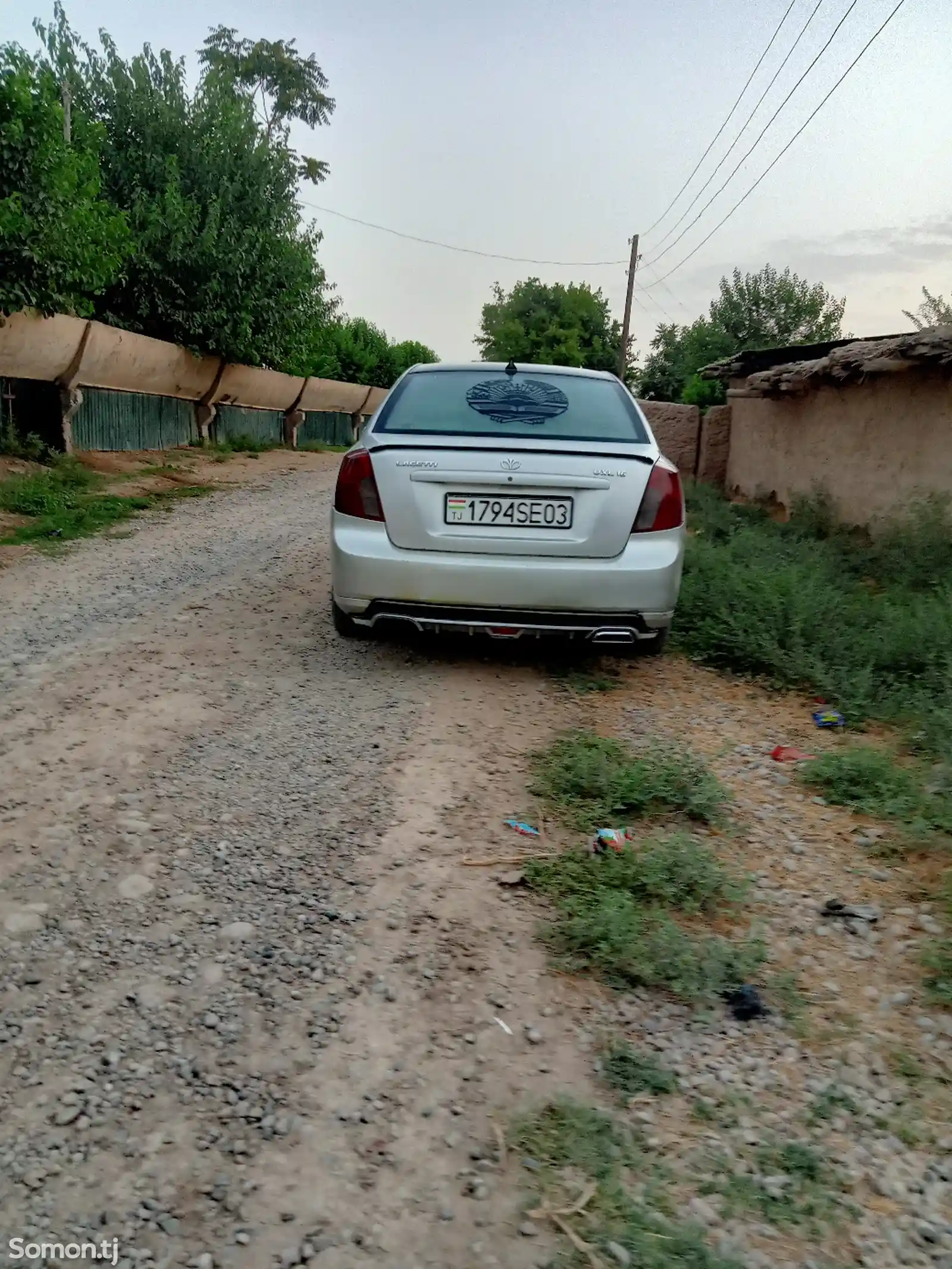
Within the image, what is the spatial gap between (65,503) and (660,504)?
7417 mm

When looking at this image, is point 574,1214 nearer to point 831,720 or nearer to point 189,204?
point 831,720

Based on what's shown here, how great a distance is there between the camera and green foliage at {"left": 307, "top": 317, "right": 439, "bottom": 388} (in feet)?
101

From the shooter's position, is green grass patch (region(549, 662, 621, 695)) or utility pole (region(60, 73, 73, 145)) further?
utility pole (region(60, 73, 73, 145))

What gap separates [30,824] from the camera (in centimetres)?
313

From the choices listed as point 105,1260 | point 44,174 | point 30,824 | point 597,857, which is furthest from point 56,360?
point 105,1260

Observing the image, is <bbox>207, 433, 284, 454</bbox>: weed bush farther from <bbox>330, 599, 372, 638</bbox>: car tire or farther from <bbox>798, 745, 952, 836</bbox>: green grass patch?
<bbox>798, 745, 952, 836</bbox>: green grass patch

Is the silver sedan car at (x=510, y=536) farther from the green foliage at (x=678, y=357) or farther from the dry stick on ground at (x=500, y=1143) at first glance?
the green foliage at (x=678, y=357)

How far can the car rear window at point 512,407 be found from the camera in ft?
16.0

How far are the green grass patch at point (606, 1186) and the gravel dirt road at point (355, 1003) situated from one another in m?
0.05

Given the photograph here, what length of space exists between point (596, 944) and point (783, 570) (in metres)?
4.26

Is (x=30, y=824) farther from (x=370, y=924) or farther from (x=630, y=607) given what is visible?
(x=630, y=607)

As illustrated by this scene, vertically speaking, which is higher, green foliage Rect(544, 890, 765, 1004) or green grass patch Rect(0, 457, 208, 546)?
green grass patch Rect(0, 457, 208, 546)

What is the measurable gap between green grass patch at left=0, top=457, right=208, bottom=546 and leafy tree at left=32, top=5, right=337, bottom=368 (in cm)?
526

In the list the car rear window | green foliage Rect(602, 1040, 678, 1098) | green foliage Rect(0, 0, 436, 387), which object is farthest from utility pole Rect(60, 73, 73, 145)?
green foliage Rect(602, 1040, 678, 1098)
